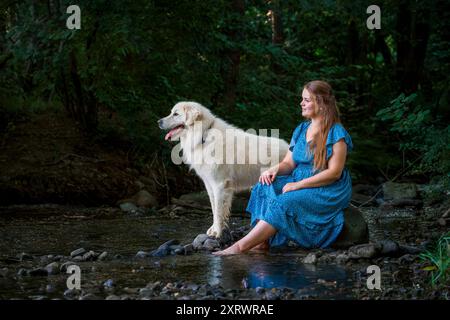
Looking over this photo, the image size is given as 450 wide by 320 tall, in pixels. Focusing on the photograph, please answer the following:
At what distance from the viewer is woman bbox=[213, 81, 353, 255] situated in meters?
5.95

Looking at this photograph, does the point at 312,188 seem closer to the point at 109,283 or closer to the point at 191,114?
the point at 191,114

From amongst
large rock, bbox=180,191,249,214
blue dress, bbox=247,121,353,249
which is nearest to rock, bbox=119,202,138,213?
large rock, bbox=180,191,249,214

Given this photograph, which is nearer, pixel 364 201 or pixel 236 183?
pixel 236 183

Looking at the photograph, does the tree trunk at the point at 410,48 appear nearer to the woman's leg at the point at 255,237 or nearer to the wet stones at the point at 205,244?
the wet stones at the point at 205,244

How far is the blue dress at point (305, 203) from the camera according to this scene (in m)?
5.96

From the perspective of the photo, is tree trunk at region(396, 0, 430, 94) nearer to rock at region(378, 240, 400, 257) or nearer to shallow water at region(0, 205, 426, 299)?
shallow water at region(0, 205, 426, 299)

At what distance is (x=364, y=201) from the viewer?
11.0 meters

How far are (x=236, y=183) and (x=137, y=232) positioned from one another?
1.37 m

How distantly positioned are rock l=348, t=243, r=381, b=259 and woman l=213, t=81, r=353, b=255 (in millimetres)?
404

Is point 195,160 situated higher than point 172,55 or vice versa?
point 172,55

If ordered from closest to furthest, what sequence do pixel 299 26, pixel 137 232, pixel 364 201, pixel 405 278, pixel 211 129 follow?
pixel 405 278 → pixel 211 129 → pixel 137 232 → pixel 364 201 → pixel 299 26

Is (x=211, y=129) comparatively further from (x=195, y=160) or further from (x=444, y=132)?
(x=444, y=132)

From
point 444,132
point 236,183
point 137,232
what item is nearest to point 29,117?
point 137,232

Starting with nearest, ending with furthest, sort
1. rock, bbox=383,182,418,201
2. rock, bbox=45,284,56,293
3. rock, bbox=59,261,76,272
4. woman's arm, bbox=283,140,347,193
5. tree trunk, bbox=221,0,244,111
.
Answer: rock, bbox=45,284,56,293, rock, bbox=59,261,76,272, woman's arm, bbox=283,140,347,193, rock, bbox=383,182,418,201, tree trunk, bbox=221,0,244,111
